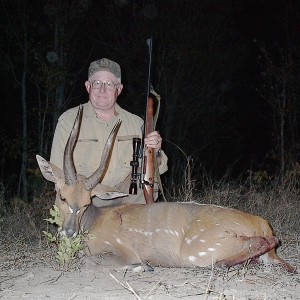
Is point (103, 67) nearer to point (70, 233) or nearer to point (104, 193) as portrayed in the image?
point (104, 193)

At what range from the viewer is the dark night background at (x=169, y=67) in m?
10.5

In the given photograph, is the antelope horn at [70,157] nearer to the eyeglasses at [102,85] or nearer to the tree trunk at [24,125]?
the eyeglasses at [102,85]

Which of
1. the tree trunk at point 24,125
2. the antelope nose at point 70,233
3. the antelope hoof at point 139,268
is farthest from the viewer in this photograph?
the tree trunk at point 24,125

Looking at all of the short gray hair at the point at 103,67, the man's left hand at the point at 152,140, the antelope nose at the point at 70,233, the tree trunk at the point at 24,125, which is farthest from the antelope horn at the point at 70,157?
the tree trunk at the point at 24,125

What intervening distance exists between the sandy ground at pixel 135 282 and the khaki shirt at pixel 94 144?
1186 mm

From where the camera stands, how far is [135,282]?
3.48 m

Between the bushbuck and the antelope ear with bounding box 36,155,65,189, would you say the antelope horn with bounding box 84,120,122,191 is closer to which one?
the bushbuck

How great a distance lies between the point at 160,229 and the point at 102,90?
1.72 m

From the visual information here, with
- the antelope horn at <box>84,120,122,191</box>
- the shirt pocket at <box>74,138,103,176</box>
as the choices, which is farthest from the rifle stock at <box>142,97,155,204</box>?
the antelope horn at <box>84,120,122,191</box>

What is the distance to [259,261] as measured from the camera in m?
3.88

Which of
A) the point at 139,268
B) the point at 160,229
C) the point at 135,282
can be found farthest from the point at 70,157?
the point at 135,282

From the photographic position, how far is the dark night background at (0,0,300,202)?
414 inches

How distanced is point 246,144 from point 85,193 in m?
11.6

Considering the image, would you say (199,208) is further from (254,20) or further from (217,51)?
(254,20)
